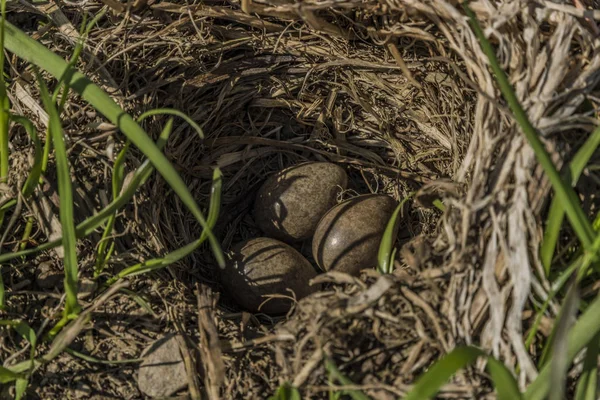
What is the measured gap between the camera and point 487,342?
166 cm

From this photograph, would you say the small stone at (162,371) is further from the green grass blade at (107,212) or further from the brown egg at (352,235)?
the brown egg at (352,235)

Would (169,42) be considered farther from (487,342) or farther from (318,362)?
(487,342)

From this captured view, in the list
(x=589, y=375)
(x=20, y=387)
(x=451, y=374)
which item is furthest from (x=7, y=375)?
(x=589, y=375)

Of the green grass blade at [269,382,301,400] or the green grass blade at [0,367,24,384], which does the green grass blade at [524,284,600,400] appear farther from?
the green grass blade at [0,367,24,384]

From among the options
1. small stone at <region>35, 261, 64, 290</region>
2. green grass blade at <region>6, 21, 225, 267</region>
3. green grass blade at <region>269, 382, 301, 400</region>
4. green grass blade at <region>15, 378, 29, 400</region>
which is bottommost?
green grass blade at <region>15, 378, 29, 400</region>

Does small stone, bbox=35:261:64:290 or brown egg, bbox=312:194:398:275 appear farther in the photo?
brown egg, bbox=312:194:398:275

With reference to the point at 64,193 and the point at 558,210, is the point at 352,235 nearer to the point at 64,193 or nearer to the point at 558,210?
the point at 558,210

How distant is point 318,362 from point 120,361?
549mm

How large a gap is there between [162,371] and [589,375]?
105 cm

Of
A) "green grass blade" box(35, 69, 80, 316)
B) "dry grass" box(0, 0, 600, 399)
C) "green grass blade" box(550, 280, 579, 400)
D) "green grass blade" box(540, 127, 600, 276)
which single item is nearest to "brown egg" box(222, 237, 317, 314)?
"dry grass" box(0, 0, 600, 399)

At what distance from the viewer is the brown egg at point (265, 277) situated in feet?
7.23

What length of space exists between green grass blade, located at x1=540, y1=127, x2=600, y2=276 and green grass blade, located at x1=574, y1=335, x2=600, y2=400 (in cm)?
20

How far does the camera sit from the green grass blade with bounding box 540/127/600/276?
65.2 inches

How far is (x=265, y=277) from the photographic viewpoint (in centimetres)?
220
